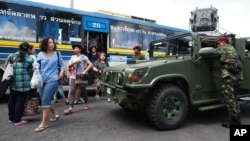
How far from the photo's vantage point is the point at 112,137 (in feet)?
14.9

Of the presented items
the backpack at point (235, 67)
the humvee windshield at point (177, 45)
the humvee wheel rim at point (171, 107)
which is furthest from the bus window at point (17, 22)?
the backpack at point (235, 67)

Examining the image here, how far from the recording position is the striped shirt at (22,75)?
522 cm

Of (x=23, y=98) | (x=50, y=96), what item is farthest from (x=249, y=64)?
(x=23, y=98)

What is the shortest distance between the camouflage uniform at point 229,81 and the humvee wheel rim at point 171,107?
0.94 m

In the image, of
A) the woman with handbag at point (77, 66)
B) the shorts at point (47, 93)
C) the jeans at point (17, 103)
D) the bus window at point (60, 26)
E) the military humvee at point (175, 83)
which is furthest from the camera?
the bus window at point (60, 26)

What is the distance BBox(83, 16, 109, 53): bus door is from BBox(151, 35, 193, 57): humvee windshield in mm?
3527

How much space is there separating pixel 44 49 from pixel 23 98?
1115 millimetres

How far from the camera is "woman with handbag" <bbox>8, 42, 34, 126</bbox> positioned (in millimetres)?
5230

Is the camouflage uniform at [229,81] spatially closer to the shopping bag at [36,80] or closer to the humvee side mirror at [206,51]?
the humvee side mirror at [206,51]

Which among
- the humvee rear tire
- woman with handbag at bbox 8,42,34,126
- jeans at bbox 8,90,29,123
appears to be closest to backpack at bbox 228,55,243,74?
the humvee rear tire

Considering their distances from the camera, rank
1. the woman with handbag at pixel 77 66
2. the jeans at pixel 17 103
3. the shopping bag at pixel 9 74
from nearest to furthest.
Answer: the shopping bag at pixel 9 74
the jeans at pixel 17 103
the woman with handbag at pixel 77 66

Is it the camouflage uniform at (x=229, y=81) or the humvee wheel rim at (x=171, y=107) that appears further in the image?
the camouflage uniform at (x=229, y=81)

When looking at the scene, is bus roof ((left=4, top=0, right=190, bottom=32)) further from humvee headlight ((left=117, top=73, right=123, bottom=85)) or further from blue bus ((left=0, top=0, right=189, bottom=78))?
humvee headlight ((left=117, top=73, right=123, bottom=85))

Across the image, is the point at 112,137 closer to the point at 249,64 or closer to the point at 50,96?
the point at 50,96
